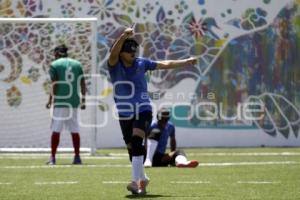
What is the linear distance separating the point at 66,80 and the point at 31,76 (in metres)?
4.86

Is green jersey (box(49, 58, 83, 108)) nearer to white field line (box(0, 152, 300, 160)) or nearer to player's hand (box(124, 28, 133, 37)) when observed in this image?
white field line (box(0, 152, 300, 160))

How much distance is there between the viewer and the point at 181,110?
21688 millimetres

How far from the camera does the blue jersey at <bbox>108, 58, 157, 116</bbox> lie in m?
10.6

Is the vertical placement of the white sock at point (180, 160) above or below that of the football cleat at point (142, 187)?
below

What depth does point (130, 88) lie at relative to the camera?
10.7 meters

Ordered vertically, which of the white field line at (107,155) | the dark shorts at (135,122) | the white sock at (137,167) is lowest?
the white field line at (107,155)

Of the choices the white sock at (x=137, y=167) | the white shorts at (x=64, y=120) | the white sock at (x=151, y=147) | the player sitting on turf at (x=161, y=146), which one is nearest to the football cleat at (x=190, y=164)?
the player sitting on turf at (x=161, y=146)

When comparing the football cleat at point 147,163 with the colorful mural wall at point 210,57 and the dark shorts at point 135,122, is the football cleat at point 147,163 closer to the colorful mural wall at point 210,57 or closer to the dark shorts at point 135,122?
the dark shorts at point 135,122

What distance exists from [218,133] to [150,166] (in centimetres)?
686

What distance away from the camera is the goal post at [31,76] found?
2030 cm

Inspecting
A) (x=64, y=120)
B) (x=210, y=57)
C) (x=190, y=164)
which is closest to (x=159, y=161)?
(x=190, y=164)

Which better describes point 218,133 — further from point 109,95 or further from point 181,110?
point 109,95

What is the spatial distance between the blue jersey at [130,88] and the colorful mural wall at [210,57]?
34.4 ft

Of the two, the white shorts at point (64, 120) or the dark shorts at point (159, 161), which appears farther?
the white shorts at point (64, 120)
